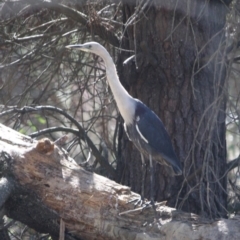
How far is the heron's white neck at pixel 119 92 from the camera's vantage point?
4969mm

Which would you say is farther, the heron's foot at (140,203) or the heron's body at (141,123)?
the heron's body at (141,123)

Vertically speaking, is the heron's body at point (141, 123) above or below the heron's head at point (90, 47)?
below

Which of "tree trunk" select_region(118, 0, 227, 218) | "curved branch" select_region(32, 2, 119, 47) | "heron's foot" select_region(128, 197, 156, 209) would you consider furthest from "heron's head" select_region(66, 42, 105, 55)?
"heron's foot" select_region(128, 197, 156, 209)

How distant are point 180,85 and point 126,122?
0.53 meters

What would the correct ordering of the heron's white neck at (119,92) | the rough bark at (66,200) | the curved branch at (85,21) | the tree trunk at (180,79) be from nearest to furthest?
1. the rough bark at (66,200)
2. the heron's white neck at (119,92)
3. the curved branch at (85,21)
4. the tree trunk at (180,79)

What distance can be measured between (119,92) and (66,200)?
1174 millimetres

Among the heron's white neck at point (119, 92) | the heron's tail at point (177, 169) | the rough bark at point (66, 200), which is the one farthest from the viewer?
the heron's white neck at point (119, 92)

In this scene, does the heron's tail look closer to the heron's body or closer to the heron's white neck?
the heron's body

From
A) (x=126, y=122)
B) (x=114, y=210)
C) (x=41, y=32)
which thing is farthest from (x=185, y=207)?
(x=41, y=32)

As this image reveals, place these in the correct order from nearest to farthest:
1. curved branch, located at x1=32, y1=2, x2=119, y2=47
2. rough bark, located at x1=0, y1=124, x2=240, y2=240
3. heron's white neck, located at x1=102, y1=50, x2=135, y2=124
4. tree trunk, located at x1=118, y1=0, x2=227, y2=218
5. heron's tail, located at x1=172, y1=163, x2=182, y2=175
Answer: rough bark, located at x1=0, y1=124, x2=240, y2=240 → heron's tail, located at x1=172, y1=163, x2=182, y2=175 → heron's white neck, located at x1=102, y1=50, x2=135, y2=124 → curved branch, located at x1=32, y1=2, x2=119, y2=47 → tree trunk, located at x1=118, y1=0, x2=227, y2=218

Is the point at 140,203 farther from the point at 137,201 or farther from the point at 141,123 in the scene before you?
the point at 141,123

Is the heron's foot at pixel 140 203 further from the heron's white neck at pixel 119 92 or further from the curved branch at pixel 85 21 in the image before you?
the curved branch at pixel 85 21

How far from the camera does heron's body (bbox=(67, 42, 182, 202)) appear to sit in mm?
4949

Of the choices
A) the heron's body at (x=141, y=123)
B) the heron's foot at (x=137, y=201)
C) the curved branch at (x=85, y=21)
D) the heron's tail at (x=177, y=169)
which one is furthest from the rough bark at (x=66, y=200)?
the curved branch at (x=85, y=21)
